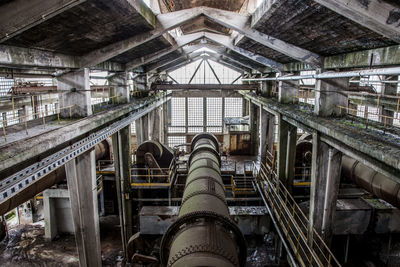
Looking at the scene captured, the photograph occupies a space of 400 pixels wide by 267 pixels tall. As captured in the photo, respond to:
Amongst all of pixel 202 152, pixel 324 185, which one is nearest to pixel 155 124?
pixel 202 152

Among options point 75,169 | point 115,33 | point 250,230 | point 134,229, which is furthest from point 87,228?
point 115,33

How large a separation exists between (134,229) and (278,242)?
7.14 m

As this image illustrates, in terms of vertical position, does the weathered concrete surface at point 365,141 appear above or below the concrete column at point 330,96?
below

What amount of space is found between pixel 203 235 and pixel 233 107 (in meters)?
23.3

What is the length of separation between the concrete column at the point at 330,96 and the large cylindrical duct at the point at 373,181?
216 centimetres

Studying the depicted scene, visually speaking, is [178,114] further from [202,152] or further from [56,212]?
[202,152]

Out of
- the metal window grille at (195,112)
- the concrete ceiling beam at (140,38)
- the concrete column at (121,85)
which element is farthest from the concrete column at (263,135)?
the metal window grille at (195,112)

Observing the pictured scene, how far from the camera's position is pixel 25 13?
15.1 ft

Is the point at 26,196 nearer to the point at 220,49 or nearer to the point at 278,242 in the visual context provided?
the point at 278,242

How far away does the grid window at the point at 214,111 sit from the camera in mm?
26812

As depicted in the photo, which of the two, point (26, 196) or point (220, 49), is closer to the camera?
point (26, 196)

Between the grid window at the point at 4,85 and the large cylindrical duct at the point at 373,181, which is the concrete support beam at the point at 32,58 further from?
the grid window at the point at 4,85

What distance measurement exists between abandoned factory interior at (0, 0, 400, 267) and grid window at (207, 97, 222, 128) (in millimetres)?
10313

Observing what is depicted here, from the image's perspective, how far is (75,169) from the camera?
8234 millimetres
